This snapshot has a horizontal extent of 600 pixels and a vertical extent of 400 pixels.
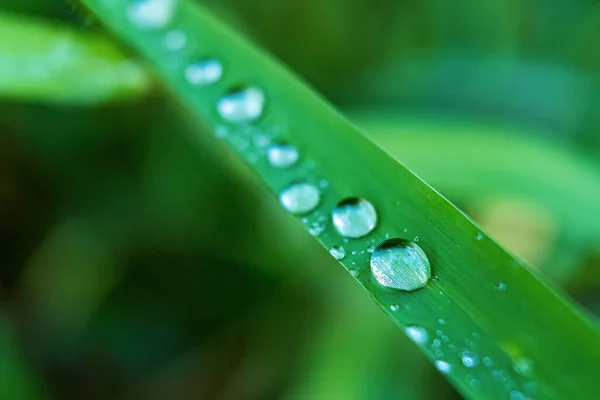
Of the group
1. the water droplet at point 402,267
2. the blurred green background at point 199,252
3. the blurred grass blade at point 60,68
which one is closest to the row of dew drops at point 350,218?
the water droplet at point 402,267

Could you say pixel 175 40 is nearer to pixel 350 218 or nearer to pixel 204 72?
pixel 204 72

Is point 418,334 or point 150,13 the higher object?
point 150,13

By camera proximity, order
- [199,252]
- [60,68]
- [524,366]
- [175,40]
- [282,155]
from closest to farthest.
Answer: [524,366] < [282,155] < [175,40] < [60,68] < [199,252]

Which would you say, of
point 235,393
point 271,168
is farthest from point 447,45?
point 271,168

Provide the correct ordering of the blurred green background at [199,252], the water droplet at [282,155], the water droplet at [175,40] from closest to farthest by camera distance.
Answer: the water droplet at [282,155], the water droplet at [175,40], the blurred green background at [199,252]

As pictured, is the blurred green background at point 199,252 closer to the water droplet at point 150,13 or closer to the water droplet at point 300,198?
the water droplet at point 150,13

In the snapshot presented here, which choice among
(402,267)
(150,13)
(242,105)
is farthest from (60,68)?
(402,267)

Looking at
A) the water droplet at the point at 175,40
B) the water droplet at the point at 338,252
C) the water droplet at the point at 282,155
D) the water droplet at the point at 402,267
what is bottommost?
the water droplet at the point at 338,252

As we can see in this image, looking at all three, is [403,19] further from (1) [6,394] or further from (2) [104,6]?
(1) [6,394]
